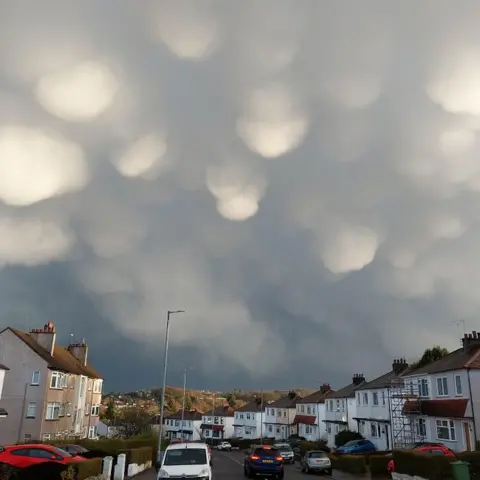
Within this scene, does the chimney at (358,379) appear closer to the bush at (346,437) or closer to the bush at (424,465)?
the bush at (346,437)

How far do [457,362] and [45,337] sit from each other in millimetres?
43853

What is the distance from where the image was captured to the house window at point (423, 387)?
1923 inches

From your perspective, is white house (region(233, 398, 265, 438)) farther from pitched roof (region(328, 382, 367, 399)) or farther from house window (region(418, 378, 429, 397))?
house window (region(418, 378, 429, 397))

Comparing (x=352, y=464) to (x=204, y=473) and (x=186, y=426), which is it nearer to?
(x=204, y=473)

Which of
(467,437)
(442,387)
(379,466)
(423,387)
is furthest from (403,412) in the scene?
(379,466)

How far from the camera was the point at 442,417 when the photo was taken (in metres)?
43.8

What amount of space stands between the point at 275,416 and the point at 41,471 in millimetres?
91921

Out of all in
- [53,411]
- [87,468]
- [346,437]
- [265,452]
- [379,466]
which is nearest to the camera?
[87,468]

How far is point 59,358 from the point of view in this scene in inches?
2383

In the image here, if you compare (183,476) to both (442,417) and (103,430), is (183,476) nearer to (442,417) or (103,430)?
(442,417)

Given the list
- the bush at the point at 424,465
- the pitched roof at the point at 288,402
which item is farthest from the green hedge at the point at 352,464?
the pitched roof at the point at 288,402

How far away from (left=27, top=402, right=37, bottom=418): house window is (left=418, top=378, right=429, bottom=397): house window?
39.3 m

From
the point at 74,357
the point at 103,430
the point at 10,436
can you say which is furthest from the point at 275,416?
the point at 10,436

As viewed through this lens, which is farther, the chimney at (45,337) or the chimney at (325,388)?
the chimney at (325,388)
